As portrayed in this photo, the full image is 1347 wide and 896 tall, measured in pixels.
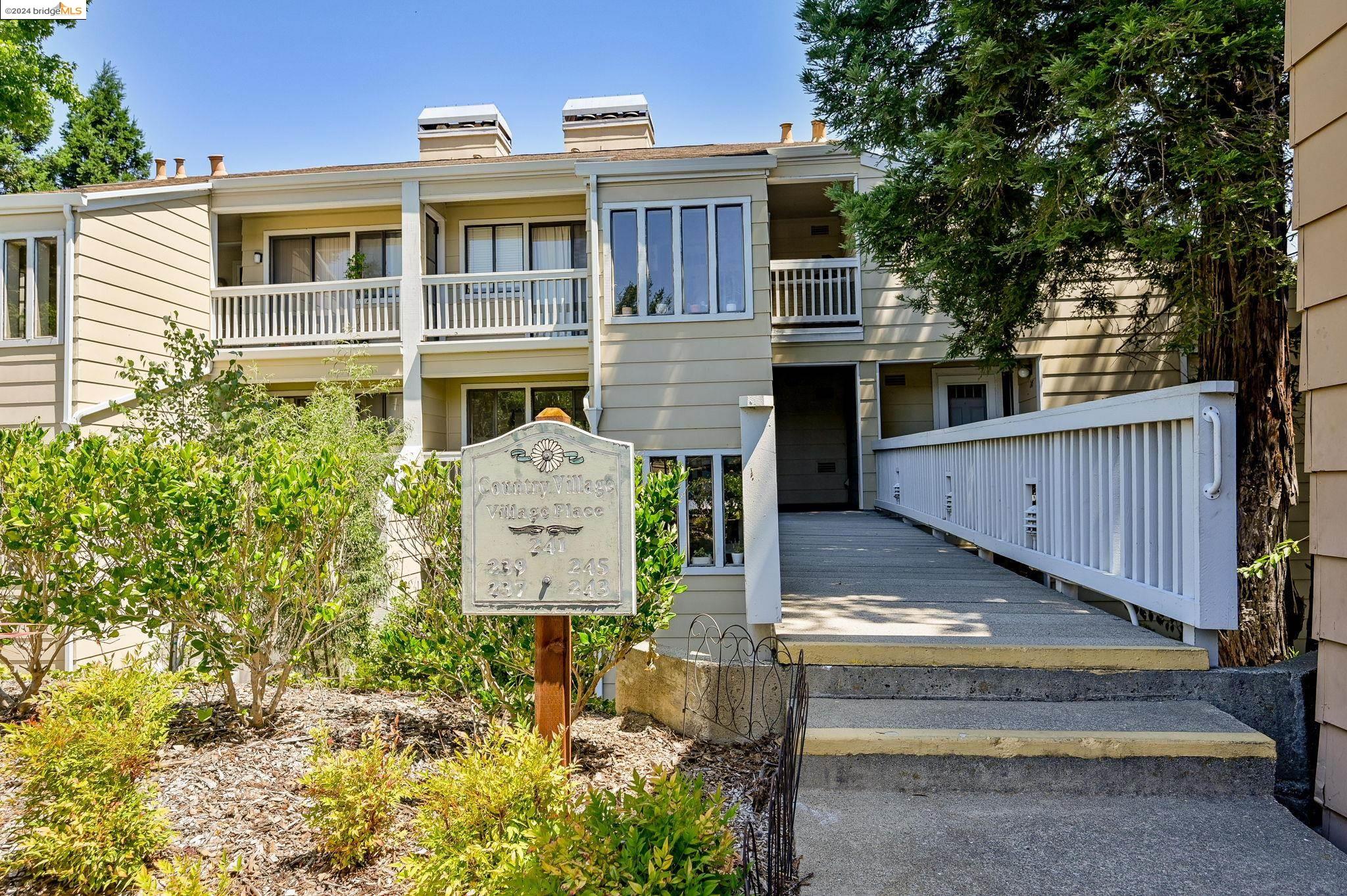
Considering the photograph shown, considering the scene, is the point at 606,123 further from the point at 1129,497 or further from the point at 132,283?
the point at 1129,497

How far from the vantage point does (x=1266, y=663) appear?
3959 millimetres

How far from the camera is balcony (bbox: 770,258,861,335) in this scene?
39.3 feet

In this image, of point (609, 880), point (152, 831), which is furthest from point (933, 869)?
point (152, 831)

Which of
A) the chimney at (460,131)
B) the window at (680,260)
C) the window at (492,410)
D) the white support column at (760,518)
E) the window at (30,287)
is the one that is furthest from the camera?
the chimney at (460,131)

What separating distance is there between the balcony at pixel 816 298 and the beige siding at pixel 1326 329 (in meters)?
8.68

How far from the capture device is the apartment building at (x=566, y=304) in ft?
32.4

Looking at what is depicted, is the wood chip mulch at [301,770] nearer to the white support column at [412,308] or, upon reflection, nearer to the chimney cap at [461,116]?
the white support column at [412,308]

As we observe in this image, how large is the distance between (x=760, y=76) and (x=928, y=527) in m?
7.04

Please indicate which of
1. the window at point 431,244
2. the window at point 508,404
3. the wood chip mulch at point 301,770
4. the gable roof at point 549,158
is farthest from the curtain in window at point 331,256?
the wood chip mulch at point 301,770

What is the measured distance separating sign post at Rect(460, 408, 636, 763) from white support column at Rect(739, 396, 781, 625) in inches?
50.5

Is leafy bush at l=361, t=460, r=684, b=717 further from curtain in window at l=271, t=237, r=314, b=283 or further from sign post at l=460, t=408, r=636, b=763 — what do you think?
curtain in window at l=271, t=237, r=314, b=283

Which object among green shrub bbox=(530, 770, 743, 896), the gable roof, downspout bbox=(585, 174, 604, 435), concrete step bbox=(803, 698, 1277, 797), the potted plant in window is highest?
the gable roof

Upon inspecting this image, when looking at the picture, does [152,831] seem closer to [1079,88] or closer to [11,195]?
[1079,88]

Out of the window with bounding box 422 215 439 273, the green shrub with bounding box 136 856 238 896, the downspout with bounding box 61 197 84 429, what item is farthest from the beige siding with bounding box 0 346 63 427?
the green shrub with bounding box 136 856 238 896
